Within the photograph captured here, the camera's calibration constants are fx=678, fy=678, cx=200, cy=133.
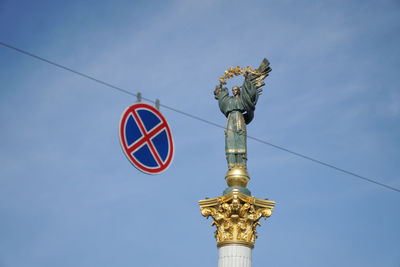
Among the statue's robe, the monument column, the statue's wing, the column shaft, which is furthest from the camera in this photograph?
the statue's wing

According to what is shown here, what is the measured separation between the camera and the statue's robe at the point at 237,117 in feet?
86.1

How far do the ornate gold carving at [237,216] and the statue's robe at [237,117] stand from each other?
1738mm

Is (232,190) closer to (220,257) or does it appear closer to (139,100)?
(220,257)

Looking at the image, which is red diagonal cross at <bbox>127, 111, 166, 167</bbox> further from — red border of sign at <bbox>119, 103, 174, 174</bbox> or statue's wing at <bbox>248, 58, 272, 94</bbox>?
statue's wing at <bbox>248, 58, 272, 94</bbox>

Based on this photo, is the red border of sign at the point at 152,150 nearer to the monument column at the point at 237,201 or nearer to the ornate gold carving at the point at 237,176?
the monument column at the point at 237,201

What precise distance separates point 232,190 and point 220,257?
251 cm

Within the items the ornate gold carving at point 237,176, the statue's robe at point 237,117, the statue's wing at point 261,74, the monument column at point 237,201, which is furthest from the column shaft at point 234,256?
the statue's wing at point 261,74

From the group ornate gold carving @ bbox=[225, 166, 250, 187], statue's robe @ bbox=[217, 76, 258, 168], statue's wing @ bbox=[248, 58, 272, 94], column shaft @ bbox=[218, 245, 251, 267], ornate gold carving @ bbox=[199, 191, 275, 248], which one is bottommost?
column shaft @ bbox=[218, 245, 251, 267]

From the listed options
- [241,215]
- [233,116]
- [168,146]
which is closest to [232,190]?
[241,215]

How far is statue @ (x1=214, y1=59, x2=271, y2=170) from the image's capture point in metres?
26.2

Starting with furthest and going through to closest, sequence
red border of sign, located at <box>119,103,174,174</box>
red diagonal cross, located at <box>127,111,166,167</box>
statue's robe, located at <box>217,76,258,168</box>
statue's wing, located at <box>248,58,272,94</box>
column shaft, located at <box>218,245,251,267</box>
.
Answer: statue's wing, located at <box>248,58,272,94</box>
statue's robe, located at <box>217,76,258,168</box>
column shaft, located at <box>218,245,251,267</box>
red diagonal cross, located at <box>127,111,166,167</box>
red border of sign, located at <box>119,103,174,174</box>

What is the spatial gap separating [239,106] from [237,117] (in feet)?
1.61

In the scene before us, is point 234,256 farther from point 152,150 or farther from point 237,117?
point 152,150

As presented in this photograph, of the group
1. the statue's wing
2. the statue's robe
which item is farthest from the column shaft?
the statue's wing
